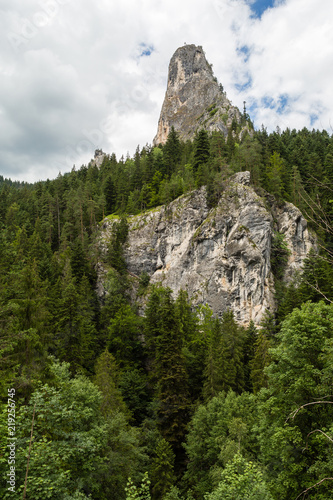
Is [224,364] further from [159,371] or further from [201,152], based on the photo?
[201,152]

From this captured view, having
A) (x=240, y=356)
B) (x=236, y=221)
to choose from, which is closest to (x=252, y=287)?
(x=236, y=221)

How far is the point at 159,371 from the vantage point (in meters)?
25.5

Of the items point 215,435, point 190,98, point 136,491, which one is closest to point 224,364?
point 215,435

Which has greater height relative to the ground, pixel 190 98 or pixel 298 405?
pixel 190 98

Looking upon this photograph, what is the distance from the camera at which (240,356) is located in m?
29.7

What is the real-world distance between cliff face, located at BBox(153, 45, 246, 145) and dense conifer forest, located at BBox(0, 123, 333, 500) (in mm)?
58025

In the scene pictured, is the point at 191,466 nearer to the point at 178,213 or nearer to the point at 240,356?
the point at 240,356

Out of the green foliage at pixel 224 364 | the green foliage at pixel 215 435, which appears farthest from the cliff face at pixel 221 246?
the green foliage at pixel 215 435

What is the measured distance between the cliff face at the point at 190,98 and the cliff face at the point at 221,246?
6741 centimetres

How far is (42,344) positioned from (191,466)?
14.0 metres

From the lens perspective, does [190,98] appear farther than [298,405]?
Yes

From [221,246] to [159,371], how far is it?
26.3 metres

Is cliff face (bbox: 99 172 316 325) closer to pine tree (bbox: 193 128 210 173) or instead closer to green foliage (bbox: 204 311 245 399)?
pine tree (bbox: 193 128 210 173)

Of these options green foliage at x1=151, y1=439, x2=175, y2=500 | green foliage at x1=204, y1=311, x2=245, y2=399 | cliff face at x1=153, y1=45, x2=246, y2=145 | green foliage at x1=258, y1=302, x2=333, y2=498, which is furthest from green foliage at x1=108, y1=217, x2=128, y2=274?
cliff face at x1=153, y1=45, x2=246, y2=145
